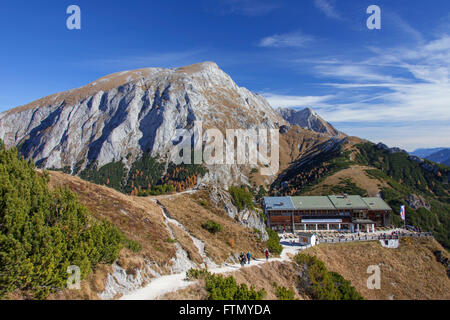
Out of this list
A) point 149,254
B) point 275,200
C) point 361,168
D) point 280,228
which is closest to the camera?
point 149,254

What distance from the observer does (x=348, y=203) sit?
3440 inches

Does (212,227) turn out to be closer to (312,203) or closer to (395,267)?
Result: (395,267)

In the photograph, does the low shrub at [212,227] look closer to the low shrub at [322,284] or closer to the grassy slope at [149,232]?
the grassy slope at [149,232]

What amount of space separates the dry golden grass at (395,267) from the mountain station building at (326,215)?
17.6 m

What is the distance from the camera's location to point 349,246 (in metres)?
63.7

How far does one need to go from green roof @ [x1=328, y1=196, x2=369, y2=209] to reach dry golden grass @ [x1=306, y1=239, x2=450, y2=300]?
19.0 metres

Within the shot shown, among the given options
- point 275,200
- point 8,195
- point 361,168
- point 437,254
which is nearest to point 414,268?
point 437,254

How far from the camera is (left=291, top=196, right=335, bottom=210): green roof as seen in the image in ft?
283

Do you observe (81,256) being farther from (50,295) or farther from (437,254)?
(437,254)

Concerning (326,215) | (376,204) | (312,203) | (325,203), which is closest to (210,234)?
(312,203)

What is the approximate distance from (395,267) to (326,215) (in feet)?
91.1

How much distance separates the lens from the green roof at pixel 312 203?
8619cm

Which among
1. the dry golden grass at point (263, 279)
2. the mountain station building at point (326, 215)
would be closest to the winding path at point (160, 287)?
the dry golden grass at point (263, 279)

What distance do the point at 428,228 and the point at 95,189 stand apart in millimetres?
153519
